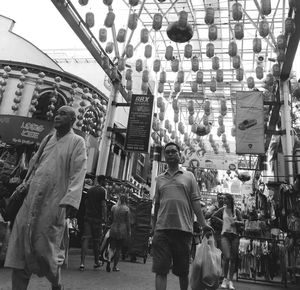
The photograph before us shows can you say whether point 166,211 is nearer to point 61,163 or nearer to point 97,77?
point 61,163

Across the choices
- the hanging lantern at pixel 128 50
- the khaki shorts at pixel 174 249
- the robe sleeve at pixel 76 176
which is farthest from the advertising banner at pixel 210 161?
the robe sleeve at pixel 76 176

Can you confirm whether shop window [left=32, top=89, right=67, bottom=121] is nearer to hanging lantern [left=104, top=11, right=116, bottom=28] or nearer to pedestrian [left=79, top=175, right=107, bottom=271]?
hanging lantern [left=104, top=11, right=116, bottom=28]

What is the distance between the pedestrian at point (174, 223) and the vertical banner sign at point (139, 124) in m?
8.10

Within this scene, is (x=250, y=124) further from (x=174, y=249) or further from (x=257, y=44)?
(x=174, y=249)

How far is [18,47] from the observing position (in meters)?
19.7

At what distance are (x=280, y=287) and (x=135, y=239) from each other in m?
4.70

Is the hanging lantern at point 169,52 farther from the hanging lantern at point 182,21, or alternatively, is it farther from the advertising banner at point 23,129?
the advertising banner at point 23,129

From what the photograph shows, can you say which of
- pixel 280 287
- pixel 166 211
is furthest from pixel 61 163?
pixel 280 287

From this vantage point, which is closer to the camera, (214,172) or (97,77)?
(97,77)

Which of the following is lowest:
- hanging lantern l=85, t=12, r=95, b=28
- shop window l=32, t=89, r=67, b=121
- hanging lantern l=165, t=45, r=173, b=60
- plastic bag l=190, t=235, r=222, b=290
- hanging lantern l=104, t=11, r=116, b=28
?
plastic bag l=190, t=235, r=222, b=290

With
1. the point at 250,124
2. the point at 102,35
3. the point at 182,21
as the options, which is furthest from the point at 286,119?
the point at 102,35

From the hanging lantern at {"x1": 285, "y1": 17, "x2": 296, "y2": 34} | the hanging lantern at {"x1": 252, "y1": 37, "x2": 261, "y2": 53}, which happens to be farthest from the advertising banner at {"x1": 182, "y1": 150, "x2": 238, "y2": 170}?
the hanging lantern at {"x1": 285, "y1": 17, "x2": 296, "y2": 34}

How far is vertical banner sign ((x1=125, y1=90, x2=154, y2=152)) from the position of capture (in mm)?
12414

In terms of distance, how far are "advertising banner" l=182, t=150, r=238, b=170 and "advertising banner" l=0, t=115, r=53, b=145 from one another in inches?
323
